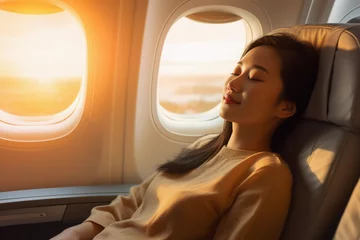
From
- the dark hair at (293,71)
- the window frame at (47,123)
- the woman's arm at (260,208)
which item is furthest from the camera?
the window frame at (47,123)

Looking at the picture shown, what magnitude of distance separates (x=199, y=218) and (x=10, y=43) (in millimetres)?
1268

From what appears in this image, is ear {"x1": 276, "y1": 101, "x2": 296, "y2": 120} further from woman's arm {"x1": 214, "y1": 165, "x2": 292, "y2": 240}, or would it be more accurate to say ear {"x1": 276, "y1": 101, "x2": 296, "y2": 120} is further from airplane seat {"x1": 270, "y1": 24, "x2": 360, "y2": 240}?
woman's arm {"x1": 214, "y1": 165, "x2": 292, "y2": 240}

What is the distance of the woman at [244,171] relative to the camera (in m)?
1.28

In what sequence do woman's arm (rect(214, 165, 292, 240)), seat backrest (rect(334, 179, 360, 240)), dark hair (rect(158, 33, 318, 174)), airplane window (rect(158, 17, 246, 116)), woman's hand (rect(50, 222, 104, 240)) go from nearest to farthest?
seat backrest (rect(334, 179, 360, 240)) → woman's arm (rect(214, 165, 292, 240)) → dark hair (rect(158, 33, 318, 174)) → woman's hand (rect(50, 222, 104, 240)) → airplane window (rect(158, 17, 246, 116))

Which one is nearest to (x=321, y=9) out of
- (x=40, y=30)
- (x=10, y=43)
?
(x=40, y=30)

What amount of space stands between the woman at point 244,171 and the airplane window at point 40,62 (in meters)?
0.80

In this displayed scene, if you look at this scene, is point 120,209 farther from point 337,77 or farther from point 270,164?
point 337,77

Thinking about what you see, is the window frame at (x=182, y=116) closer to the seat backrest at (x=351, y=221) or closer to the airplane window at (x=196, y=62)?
the airplane window at (x=196, y=62)

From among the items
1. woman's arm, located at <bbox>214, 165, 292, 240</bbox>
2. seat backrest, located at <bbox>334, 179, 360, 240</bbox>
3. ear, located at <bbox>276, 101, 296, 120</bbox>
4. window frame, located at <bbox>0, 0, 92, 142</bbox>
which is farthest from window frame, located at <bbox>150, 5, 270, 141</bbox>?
seat backrest, located at <bbox>334, 179, 360, 240</bbox>

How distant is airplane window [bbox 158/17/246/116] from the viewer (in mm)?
2355

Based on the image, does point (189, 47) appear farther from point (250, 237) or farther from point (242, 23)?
point (250, 237)

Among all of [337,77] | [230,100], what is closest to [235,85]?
[230,100]

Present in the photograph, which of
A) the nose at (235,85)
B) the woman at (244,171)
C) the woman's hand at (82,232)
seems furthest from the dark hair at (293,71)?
the woman's hand at (82,232)

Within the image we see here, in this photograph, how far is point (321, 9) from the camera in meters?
2.18
